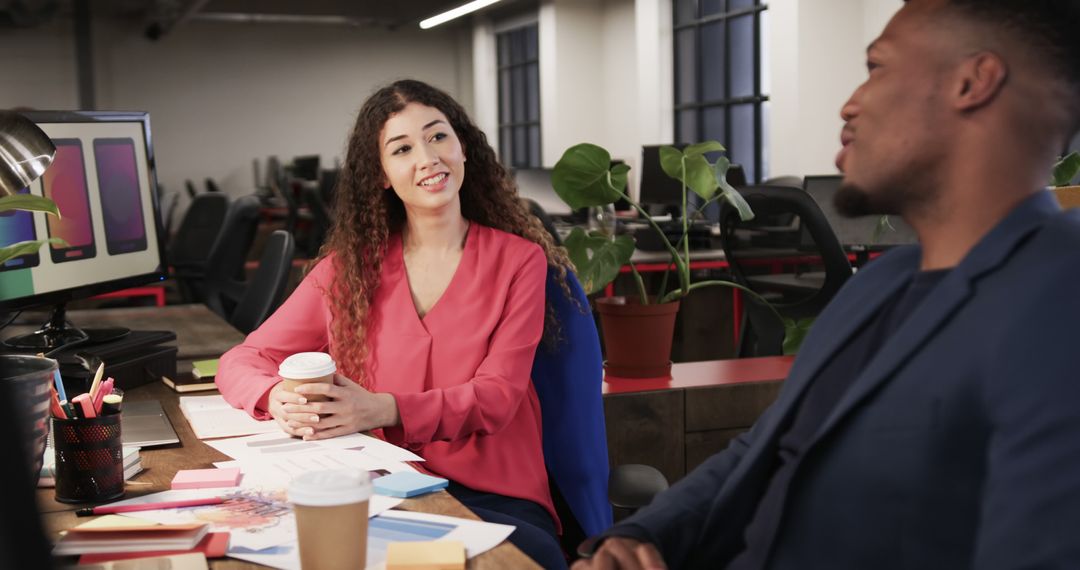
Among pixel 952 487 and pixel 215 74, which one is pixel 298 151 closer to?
pixel 215 74

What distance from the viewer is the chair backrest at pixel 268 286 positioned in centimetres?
294

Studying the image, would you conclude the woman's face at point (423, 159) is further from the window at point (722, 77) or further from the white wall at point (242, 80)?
the white wall at point (242, 80)

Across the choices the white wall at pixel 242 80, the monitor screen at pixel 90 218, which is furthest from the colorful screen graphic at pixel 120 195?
the white wall at pixel 242 80

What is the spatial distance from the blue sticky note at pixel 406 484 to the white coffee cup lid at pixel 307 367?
0.24 m

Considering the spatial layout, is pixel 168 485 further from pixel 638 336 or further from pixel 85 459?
pixel 638 336

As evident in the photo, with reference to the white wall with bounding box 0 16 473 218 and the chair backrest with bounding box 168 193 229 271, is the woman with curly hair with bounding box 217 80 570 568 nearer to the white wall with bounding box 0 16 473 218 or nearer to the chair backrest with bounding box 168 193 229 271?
the chair backrest with bounding box 168 193 229 271

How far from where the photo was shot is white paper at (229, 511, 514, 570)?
1.08 metres

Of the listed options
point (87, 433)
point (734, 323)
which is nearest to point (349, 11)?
point (734, 323)

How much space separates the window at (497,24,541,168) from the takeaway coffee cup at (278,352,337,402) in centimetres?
1141

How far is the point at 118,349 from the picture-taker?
209 centimetres

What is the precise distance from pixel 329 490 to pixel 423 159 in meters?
1.12

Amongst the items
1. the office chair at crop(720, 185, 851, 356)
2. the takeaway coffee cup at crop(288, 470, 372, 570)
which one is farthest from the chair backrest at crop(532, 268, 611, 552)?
the office chair at crop(720, 185, 851, 356)

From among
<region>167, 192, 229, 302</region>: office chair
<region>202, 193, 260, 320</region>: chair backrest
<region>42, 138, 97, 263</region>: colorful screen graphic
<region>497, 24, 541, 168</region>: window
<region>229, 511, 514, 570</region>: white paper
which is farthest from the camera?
<region>497, 24, 541, 168</region>: window

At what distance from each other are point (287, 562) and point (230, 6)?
44.8 ft
